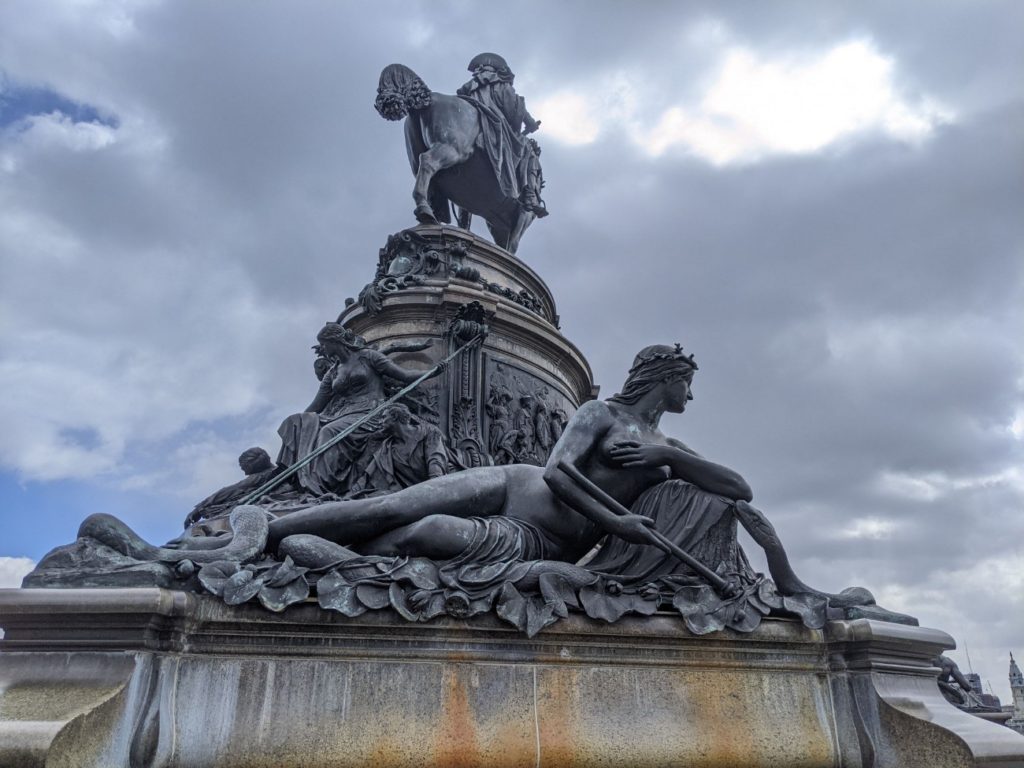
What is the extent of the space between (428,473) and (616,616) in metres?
3.95

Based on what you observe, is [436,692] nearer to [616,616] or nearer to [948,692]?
[616,616]

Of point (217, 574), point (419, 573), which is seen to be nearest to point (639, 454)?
point (419, 573)

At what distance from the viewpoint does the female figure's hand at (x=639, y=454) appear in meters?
5.96

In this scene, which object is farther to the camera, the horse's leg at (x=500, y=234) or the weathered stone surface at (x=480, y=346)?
the horse's leg at (x=500, y=234)

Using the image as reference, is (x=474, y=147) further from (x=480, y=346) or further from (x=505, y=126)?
(x=480, y=346)

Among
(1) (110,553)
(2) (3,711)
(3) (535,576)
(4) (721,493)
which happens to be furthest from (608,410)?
(2) (3,711)

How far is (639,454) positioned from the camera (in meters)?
5.96

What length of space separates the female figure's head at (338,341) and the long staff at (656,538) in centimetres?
474

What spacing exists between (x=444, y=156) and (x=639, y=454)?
9.18 m

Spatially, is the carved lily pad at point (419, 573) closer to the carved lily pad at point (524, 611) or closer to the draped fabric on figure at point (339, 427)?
the carved lily pad at point (524, 611)

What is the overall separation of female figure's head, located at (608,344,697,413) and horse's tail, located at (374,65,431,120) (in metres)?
8.90

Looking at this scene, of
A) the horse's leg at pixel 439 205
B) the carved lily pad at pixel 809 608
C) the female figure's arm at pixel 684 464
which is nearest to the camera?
the carved lily pad at pixel 809 608

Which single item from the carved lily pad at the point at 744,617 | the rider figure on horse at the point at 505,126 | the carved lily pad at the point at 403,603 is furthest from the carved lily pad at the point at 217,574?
the rider figure on horse at the point at 505,126

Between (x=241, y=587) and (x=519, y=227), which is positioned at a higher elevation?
(x=519, y=227)
